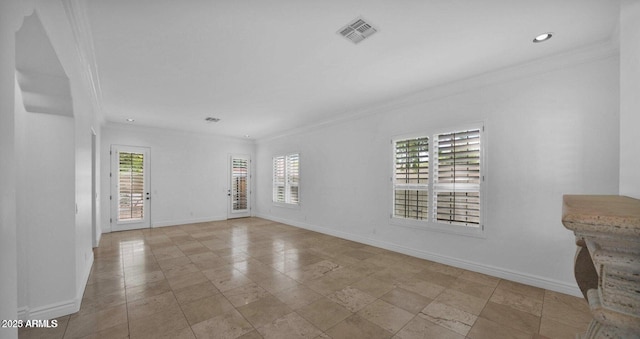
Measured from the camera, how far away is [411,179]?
4180 mm

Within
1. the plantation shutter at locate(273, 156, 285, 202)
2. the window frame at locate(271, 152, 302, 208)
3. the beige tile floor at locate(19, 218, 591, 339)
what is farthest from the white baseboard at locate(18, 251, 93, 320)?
the plantation shutter at locate(273, 156, 285, 202)

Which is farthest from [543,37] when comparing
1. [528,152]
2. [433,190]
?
[433,190]

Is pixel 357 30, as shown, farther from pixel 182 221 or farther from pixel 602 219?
pixel 182 221

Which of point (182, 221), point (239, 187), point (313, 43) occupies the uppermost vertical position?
point (313, 43)

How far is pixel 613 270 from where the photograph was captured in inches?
24.0

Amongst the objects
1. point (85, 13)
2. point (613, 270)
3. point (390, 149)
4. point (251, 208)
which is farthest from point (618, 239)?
point (251, 208)

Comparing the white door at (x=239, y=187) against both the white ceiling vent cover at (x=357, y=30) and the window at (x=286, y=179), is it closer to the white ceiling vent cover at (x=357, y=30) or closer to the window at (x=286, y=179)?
the window at (x=286, y=179)

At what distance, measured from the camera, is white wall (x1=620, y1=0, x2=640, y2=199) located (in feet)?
3.83

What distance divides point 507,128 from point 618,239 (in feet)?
10.7

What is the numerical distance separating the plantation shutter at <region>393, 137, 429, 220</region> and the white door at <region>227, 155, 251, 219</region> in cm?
564

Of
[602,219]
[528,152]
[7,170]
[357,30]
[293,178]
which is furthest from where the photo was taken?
[293,178]

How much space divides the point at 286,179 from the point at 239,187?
2.10 m

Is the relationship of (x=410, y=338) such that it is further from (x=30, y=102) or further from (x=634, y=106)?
(x=30, y=102)

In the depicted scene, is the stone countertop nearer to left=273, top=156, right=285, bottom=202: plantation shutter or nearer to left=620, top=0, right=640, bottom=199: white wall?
left=620, top=0, right=640, bottom=199: white wall
